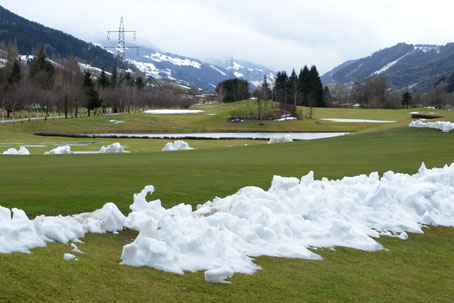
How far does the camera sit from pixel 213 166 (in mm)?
23609

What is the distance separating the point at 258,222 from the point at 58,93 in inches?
4248

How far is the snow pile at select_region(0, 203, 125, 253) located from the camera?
23.3ft

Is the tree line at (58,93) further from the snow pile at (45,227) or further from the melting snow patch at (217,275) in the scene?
the melting snow patch at (217,275)

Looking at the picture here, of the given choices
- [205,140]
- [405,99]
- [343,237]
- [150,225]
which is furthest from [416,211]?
[405,99]

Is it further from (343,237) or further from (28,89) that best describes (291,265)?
(28,89)

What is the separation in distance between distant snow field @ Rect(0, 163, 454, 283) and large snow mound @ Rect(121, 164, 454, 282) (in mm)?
18

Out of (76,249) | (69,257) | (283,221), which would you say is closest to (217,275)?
(69,257)

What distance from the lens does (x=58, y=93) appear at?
356 feet

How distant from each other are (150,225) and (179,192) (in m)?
7.21

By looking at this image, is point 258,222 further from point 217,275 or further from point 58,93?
point 58,93

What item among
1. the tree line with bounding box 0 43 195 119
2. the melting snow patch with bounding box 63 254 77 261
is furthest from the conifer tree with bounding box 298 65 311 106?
the melting snow patch with bounding box 63 254 77 261

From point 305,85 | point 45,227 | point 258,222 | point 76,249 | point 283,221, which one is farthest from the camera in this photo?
point 305,85

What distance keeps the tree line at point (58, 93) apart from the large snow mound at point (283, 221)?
87.8 metres

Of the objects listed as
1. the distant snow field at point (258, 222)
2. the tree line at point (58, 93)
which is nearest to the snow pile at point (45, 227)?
the distant snow field at point (258, 222)
